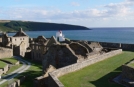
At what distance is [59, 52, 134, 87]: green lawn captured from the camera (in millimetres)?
20594

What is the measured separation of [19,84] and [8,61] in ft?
59.6

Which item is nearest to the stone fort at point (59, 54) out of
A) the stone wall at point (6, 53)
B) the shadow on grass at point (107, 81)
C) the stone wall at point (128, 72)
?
the stone wall at point (6, 53)

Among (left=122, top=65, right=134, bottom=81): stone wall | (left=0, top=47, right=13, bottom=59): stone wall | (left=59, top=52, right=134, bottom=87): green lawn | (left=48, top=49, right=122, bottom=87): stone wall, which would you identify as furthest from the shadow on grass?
(left=0, top=47, right=13, bottom=59): stone wall

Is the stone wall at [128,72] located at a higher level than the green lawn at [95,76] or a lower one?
higher

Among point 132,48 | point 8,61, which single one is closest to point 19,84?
point 8,61

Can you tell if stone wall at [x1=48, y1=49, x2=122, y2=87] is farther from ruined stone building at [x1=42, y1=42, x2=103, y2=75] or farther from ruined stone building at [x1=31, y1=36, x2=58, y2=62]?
ruined stone building at [x1=31, y1=36, x2=58, y2=62]

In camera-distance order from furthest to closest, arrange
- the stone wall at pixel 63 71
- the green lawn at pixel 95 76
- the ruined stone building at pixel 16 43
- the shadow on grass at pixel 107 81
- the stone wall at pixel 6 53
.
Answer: the ruined stone building at pixel 16 43
the stone wall at pixel 6 53
the green lawn at pixel 95 76
the shadow on grass at pixel 107 81
the stone wall at pixel 63 71

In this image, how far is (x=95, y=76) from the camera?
23.2 meters

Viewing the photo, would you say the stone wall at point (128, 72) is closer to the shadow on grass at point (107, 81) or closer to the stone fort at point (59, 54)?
the shadow on grass at point (107, 81)

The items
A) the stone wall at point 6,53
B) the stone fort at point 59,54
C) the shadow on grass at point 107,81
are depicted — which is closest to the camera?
the shadow on grass at point 107,81

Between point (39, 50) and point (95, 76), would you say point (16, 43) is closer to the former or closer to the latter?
point (39, 50)

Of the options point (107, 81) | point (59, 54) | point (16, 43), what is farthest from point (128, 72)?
point (16, 43)

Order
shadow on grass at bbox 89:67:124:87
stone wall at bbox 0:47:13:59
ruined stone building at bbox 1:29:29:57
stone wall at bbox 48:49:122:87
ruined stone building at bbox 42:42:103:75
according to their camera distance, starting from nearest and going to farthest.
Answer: stone wall at bbox 48:49:122:87 < shadow on grass at bbox 89:67:124:87 < ruined stone building at bbox 42:42:103:75 < stone wall at bbox 0:47:13:59 < ruined stone building at bbox 1:29:29:57

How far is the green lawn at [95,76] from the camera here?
2059 centimetres
